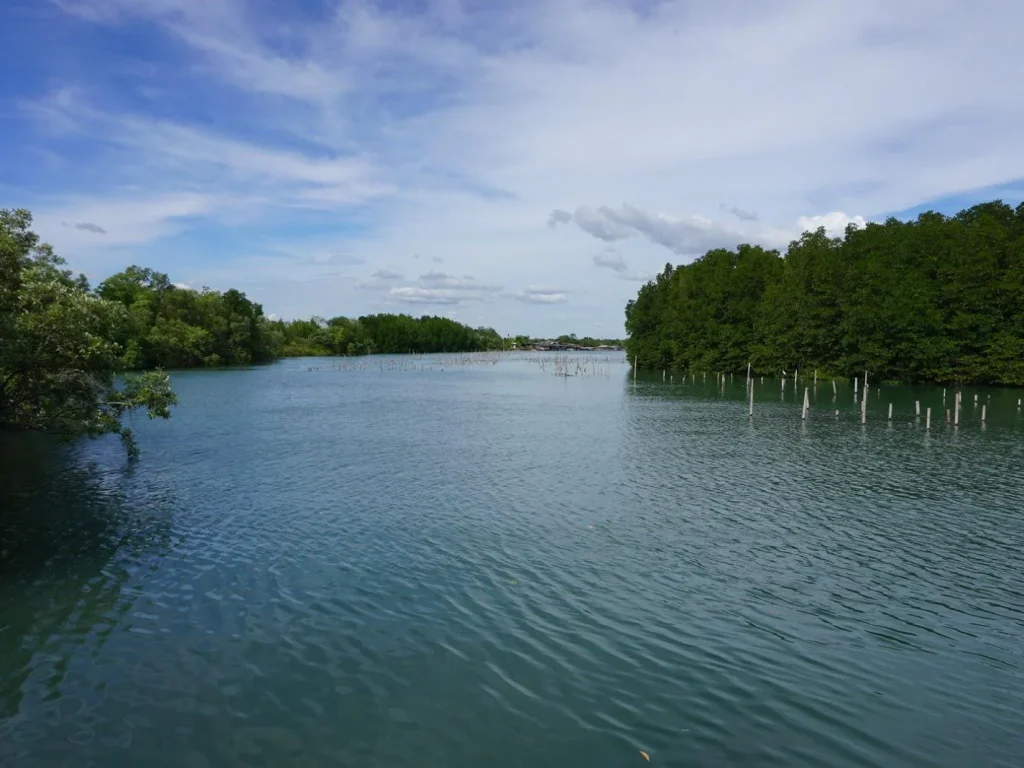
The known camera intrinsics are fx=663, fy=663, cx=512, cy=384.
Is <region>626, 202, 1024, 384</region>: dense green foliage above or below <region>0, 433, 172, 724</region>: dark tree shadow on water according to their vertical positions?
above

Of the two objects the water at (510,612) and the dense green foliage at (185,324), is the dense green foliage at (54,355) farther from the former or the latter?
the dense green foliage at (185,324)

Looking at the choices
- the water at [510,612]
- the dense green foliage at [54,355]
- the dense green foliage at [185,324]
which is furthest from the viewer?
the dense green foliage at [185,324]

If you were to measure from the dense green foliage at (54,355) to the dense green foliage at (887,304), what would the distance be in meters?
74.5

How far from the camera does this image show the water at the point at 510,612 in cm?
1059

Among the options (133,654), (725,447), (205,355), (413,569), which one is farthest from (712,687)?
(205,355)

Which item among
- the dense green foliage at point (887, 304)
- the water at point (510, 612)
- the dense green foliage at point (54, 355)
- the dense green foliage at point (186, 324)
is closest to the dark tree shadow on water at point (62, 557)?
the water at point (510, 612)

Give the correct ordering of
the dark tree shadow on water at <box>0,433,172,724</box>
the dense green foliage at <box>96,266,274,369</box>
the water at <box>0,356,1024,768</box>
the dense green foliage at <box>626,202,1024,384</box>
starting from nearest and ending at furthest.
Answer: the water at <box>0,356,1024,768</box>
the dark tree shadow on water at <box>0,433,172,724</box>
the dense green foliage at <box>626,202,1024,384</box>
the dense green foliage at <box>96,266,274,369</box>

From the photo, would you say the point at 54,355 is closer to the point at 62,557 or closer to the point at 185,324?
the point at 62,557

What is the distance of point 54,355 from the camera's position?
26.3 meters

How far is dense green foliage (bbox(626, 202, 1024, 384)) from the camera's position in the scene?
7056cm

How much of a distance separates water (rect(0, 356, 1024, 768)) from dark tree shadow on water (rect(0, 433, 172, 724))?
103mm

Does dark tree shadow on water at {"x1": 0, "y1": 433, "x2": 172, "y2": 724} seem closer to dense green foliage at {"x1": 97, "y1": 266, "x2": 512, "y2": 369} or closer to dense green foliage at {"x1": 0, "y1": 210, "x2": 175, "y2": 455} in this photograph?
dense green foliage at {"x1": 0, "y1": 210, "x2": 175, "y2": 455}

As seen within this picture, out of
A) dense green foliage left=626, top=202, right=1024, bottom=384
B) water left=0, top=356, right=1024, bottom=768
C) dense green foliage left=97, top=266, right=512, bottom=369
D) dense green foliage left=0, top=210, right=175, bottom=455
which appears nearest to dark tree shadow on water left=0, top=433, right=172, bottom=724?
water left=0, top=356, right=1024, bottom=768

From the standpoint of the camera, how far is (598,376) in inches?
4400
